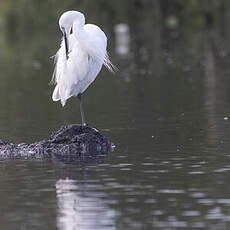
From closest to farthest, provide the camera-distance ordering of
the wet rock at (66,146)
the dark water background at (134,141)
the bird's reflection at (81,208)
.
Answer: the bird's reflection at (81,208) < the dark water background at (134,141) < the wet rock at (66,146)

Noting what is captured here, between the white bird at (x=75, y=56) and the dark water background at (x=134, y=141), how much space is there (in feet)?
3.79

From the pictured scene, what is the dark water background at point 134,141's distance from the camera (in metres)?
10.8

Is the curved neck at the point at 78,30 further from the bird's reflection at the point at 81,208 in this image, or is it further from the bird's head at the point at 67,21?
the bird's reflection at the point at 81,208

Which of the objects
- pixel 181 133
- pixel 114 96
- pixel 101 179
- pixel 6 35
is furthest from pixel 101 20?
pixel 101 179

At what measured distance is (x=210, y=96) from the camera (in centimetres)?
2231

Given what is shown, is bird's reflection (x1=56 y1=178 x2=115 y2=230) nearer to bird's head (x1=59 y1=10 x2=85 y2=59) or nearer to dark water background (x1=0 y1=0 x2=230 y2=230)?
dark water background (x1=0 y1=0 x2=230 y2=230)

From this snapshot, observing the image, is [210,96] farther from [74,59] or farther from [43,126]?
[74,59]

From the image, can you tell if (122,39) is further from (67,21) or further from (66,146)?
(66,146)

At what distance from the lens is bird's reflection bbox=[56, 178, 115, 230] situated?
10.3 meters

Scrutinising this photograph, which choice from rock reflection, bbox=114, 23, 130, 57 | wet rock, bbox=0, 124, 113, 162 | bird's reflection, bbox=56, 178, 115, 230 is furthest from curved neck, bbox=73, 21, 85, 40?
rock reflection, bbox=114, 23, 130, 57

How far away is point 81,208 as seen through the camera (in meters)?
11.1

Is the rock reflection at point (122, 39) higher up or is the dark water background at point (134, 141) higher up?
the rock reflection at point (122, 39)

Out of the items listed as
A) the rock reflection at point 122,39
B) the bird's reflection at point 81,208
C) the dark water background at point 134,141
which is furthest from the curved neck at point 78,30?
the rock reflection at point 122,39

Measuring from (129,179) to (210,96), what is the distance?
9.91m
